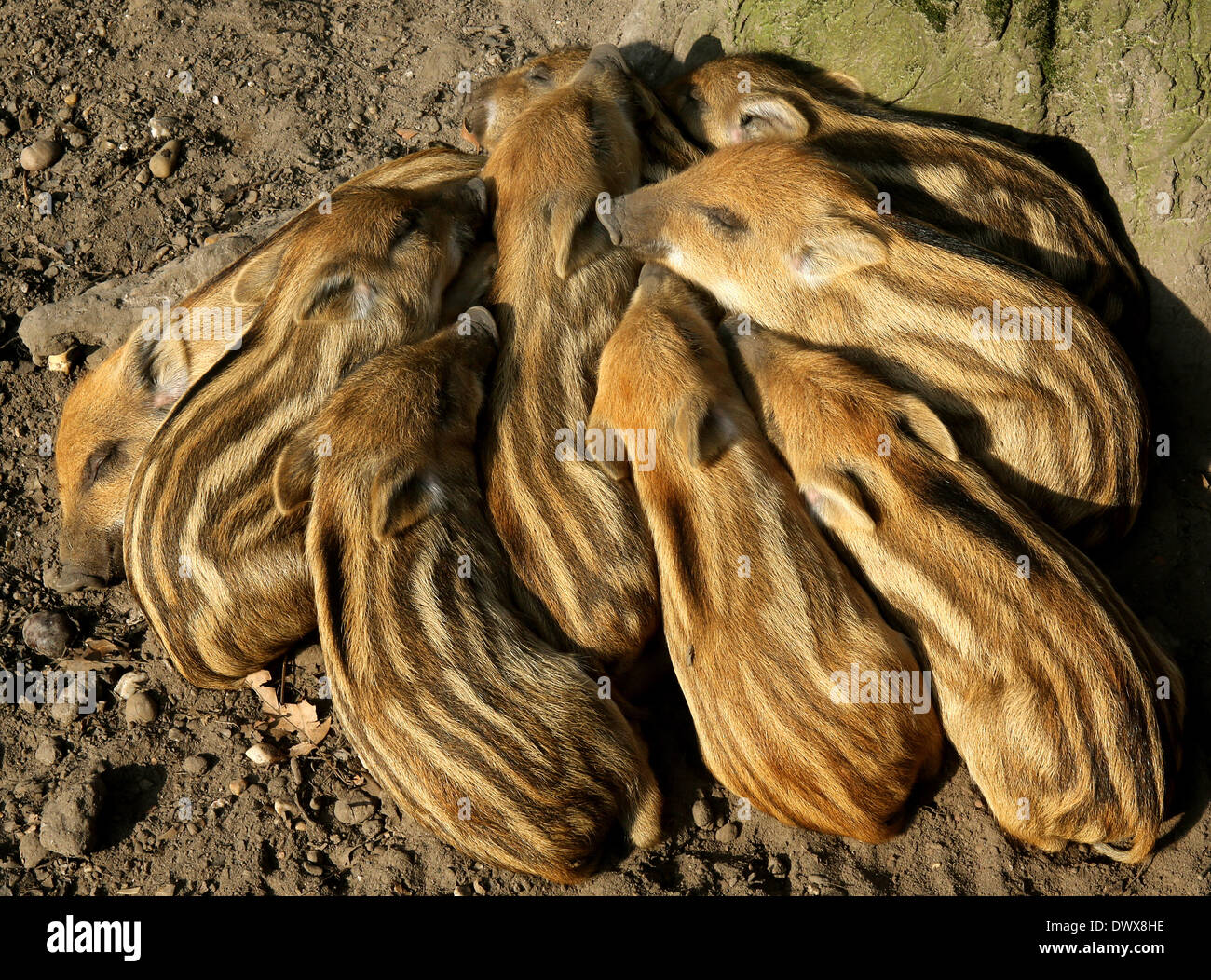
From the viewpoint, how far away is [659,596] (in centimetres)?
351

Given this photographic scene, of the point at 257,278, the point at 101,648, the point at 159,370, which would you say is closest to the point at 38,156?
the point at 159,370

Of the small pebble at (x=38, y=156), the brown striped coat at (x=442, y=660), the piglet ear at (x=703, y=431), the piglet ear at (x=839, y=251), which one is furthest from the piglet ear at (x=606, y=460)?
the small pebble at (x=38, y=156)

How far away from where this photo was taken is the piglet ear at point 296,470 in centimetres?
352

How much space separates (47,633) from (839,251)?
3124 mm

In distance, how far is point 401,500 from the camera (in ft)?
11.3

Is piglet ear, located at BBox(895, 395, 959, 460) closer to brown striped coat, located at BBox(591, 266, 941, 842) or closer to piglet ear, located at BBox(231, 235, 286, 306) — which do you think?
brown striped coat, located at BBox(591, 266, 941, 842)

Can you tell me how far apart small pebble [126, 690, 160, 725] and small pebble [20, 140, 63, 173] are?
2.78m

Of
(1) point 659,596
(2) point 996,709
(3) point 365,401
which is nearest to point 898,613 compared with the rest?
(2) point 996,709

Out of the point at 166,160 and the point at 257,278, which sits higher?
the point at 166,160

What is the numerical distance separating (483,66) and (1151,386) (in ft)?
11.0

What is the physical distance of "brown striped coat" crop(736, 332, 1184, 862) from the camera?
9.84 ft

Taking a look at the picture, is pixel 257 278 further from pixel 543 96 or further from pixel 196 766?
pixel 196 766

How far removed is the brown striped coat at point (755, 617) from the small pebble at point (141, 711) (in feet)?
5.84

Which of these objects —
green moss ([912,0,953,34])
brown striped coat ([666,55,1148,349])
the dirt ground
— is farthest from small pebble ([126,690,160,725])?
green moss ([912,0,953,34])
